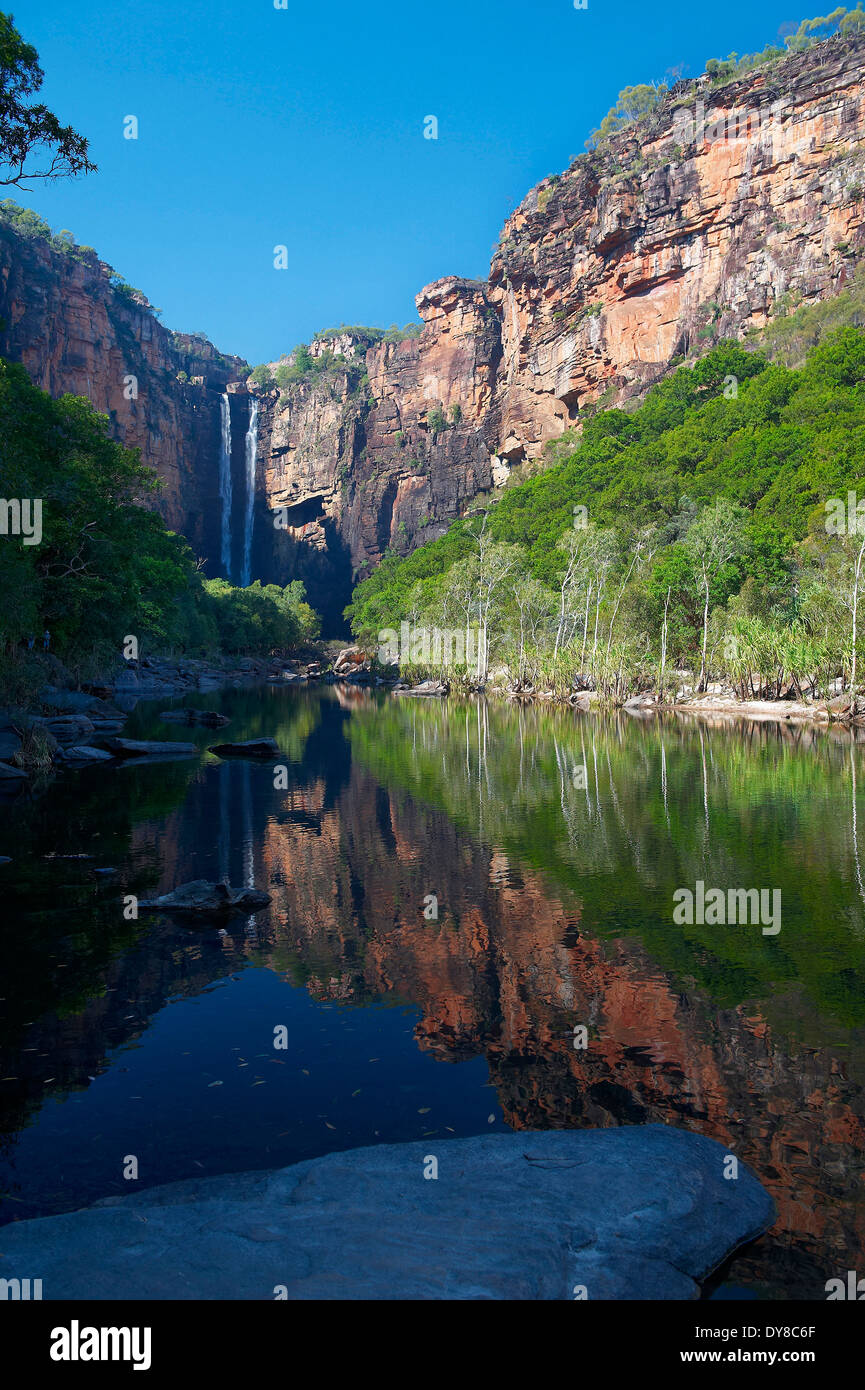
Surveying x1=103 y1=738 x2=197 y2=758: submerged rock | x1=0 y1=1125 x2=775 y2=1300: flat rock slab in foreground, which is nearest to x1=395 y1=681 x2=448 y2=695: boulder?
x1=103 y1=738 x2=197 y2=758: submerged rock

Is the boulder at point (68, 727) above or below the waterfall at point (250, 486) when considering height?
below

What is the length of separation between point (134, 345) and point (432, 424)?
48.5 m

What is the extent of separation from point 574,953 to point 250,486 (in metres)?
153

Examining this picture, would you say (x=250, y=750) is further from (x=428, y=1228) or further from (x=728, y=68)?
(x=728, y=68)

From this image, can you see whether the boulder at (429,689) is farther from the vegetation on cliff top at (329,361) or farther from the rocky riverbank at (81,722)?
the vegetation on cliff top at (329,361)

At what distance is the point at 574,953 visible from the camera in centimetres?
924

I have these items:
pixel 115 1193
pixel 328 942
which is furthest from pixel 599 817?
pixel 115 1193

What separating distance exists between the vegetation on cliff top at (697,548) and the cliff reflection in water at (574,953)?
2368 cm

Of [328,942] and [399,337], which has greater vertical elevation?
[399,337]

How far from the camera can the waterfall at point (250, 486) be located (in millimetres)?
148125

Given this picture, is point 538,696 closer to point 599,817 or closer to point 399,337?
point 599,817

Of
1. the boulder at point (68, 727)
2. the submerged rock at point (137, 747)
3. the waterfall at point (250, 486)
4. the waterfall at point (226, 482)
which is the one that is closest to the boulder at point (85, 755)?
the submerged rock at point (137, 747)

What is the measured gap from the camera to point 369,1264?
13.0ft

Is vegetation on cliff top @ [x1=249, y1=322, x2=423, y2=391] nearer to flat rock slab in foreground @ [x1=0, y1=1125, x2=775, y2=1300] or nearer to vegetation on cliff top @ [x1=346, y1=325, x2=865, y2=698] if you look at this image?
vegetation on cliff top @ [x1=346, y1=325, x2=865, y2=698]
